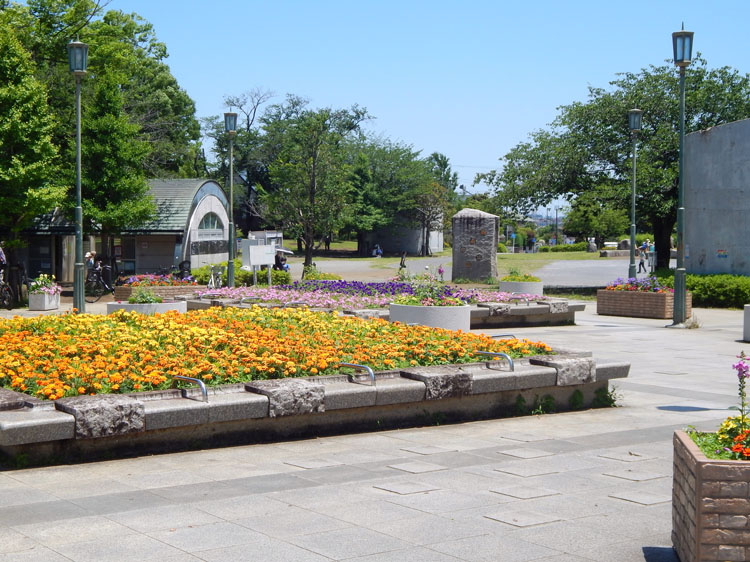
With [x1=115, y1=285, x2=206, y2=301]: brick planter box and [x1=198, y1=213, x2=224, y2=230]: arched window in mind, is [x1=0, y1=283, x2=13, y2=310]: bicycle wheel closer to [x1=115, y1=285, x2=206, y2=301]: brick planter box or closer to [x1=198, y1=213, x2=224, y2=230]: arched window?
[x1=115, y1=285, x2=206, y2=301]: brick planter box

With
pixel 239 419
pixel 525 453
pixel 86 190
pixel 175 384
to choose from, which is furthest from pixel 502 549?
pixel 86 190

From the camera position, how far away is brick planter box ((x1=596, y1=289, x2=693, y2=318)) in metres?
23.7

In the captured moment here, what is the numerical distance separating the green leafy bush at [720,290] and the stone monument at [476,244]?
36.0ft

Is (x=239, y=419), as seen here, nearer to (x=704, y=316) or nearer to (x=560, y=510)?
(x=560, y=510)

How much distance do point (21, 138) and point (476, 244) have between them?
18.8m

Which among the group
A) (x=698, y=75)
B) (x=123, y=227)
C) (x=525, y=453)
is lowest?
(x=525, y=453)

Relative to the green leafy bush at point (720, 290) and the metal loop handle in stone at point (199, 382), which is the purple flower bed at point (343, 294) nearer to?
the green leafy bush at point (720, 290)

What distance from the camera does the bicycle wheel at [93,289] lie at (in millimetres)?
30266

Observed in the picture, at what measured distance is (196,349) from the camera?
384 inches

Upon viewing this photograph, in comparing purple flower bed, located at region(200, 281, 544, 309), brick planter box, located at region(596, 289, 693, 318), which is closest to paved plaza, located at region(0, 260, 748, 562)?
purple flower bed, located at region(200, 281, 544, 309)

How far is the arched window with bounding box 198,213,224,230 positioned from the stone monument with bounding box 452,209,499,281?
1127 cm

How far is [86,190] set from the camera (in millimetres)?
31703

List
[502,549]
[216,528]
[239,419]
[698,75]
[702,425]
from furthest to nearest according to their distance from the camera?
[698,75] → [702,425] → [239,419] → [216,528] → [502,549]

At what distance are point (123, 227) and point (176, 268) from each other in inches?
159
